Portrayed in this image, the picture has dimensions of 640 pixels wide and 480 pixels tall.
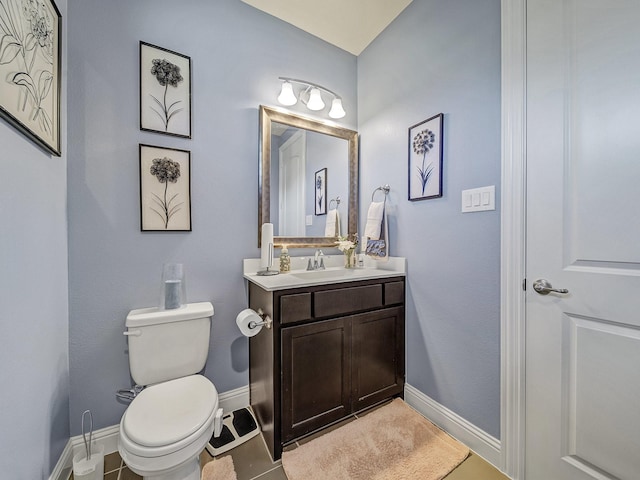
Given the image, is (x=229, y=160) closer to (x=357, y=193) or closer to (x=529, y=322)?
(x=357, y=193)

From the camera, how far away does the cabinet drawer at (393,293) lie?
5.43 ft

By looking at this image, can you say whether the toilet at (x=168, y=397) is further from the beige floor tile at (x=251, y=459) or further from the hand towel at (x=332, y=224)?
the hand towel at (x=332, y=224)

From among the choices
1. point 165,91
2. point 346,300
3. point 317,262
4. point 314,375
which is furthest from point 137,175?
point 314,375

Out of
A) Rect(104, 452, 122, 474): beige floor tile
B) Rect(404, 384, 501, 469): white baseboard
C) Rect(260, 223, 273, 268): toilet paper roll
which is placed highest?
Rect(260, 223, 273, 268): toilet paper roll

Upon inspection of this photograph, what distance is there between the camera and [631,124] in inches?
34.8

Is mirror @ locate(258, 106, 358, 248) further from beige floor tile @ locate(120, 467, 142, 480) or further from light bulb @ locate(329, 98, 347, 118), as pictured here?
beige floor tile @ locate(120, 467, 142, 480)

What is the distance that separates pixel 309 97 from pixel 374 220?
1070mm

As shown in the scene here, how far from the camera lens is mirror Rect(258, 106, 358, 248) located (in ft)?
5.76

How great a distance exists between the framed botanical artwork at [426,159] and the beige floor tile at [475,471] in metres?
1.41

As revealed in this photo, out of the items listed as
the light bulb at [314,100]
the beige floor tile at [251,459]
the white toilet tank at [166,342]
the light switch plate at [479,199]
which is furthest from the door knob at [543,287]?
the light bulb at [314,100]

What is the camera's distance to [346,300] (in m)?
1.48

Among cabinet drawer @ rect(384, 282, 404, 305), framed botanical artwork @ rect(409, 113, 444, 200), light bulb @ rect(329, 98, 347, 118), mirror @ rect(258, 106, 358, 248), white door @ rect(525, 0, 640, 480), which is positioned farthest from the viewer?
light bulb @ rect(329, 98, 347, 118)

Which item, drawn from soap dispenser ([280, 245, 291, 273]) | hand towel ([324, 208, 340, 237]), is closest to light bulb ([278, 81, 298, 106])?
hand towel ([324, 208, 340, 237])

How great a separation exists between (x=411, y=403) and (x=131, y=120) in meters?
2.43
